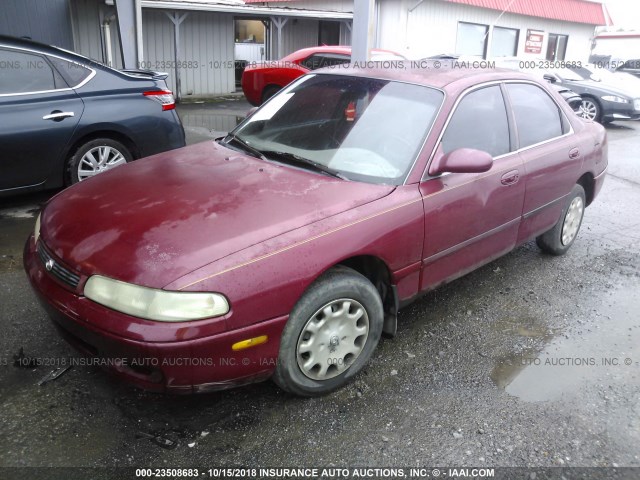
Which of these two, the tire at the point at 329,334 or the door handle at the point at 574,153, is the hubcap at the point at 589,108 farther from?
the tire at the point at 329,334

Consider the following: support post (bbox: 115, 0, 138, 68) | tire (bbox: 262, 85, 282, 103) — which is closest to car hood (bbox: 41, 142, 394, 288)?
support post (bbox: 115, 0, 138, 68)

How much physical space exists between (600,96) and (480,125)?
10.4 meters

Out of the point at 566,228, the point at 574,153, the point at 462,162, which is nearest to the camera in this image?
the point at 462,162

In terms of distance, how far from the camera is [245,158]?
3.37 metres

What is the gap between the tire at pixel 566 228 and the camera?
4582 millimetres

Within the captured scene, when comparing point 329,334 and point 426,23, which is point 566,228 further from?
point 426,23

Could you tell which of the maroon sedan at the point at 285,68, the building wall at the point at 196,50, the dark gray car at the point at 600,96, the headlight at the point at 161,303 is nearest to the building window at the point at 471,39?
the dark gray car at the point at 600,96

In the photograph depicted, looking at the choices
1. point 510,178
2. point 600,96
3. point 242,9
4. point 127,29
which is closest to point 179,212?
point 510,178

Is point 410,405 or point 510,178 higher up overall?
point 510,178

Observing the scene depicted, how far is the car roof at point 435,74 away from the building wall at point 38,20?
420 inches

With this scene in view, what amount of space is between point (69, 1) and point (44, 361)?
41.3 ft

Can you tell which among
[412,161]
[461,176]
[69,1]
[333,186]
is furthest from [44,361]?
[69,1]

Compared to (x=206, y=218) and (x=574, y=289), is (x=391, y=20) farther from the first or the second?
(x=206, y=218)

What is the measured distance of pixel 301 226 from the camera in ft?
8.38
